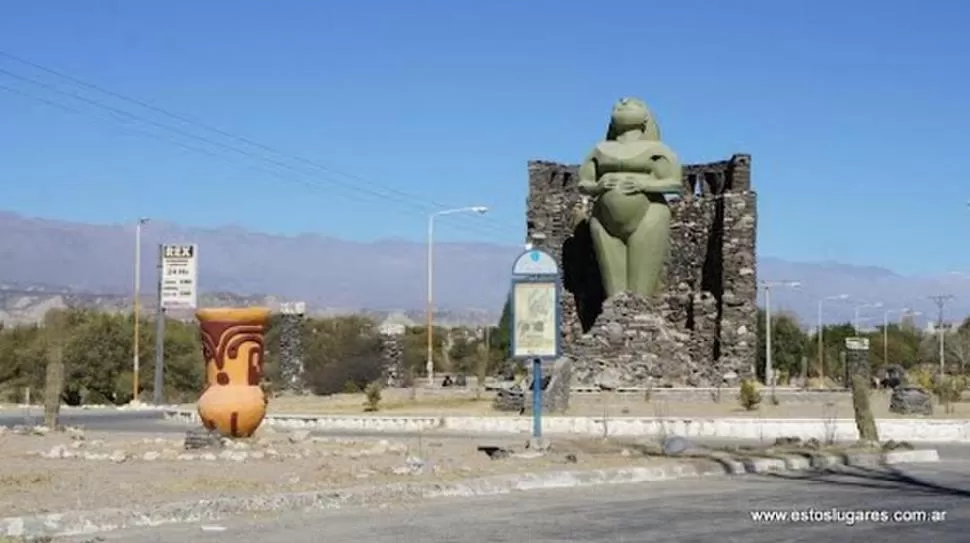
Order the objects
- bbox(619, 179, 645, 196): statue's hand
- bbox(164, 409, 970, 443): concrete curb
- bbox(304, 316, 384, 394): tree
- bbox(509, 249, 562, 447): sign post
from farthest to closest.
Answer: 1. bbox(304, 316, 384, 394): tree
2. bbox(619, 179, 645, 196): statue's hand
3. bbox(164, 409, 970, 443): concrete curb
4. bbox(509, 249, 562, 447): sign post

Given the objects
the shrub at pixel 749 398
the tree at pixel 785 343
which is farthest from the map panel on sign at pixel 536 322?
the tree at pixel 785 343

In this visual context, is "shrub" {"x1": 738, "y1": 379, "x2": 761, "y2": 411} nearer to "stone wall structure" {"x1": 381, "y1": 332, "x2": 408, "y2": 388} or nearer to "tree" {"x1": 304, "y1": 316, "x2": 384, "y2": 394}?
"stone wall structure" {"x1": 381, "y1": 332, "x2": 408, "y2": 388}

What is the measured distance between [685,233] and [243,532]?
125ft

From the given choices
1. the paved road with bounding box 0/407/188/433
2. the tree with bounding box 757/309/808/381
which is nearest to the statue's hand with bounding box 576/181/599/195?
the paved road with bounding box 0/407/188/433

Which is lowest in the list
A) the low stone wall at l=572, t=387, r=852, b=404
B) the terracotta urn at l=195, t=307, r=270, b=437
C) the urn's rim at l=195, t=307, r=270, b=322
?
the low stone wall at l=572, t=387, r=852, b=404

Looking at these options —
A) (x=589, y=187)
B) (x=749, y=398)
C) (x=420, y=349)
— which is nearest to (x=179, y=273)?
(x=589, y=187)

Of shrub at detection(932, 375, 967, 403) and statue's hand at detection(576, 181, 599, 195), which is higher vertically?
A: statue's hand at detection(576, 181, 599, 195)

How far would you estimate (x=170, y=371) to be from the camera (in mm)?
73375

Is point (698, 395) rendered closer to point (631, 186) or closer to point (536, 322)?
point (631, 186)

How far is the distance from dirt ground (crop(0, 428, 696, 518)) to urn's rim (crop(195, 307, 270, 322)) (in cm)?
192

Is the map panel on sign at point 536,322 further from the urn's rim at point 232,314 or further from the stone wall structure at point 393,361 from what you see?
the stone wall structure at point 393,361

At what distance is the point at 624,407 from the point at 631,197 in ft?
32.1

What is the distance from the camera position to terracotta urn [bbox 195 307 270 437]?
20500 millimetres

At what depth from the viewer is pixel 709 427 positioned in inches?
1123
